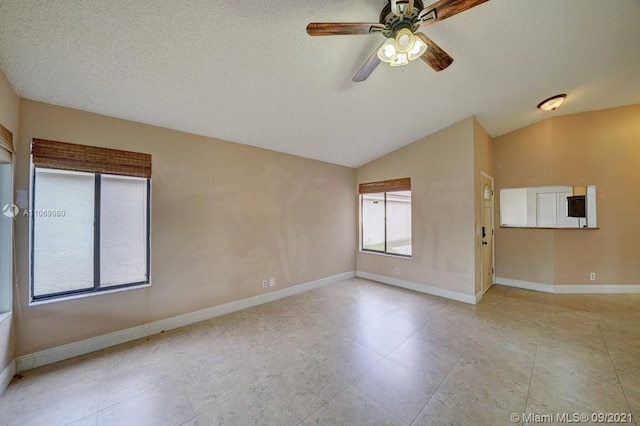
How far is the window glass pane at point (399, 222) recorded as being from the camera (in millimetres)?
4848

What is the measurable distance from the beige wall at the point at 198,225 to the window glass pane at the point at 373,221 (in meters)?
→ 1.01

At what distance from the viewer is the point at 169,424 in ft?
5.52

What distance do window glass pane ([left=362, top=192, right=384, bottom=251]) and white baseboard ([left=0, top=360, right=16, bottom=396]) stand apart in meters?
5.08

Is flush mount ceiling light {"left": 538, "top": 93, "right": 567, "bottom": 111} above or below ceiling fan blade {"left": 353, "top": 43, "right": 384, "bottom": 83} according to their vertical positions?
above

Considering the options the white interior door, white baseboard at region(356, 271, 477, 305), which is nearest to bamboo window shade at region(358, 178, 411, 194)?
the white interior door

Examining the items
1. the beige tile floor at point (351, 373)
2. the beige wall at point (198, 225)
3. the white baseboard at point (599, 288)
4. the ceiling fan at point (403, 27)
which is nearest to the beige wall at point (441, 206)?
the beige tile floor at point (351, 373)

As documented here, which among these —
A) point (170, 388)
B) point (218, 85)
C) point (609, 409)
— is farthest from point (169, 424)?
point (609, 409)

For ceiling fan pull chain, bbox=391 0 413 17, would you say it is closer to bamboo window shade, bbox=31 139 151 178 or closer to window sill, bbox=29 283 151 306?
bamboo window shade, bbox=31 139 151 178

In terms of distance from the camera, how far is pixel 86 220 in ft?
8.60

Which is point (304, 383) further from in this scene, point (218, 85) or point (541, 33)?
point (541, 33)

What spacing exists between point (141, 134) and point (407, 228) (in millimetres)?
4548

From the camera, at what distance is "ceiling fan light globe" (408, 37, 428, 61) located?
1727mm

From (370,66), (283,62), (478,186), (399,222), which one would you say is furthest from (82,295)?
(478,186)

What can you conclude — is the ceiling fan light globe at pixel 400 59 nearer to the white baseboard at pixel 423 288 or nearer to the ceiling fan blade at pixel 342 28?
the ceiling fan blade at pixel 342 28
